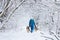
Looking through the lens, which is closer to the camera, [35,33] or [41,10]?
[35,33]

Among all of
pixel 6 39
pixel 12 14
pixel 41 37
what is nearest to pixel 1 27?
pixel 12 14

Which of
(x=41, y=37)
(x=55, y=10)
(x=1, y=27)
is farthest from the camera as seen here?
(x=55, y=10)

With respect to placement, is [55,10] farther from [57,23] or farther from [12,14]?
[12,14]

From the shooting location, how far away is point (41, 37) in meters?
7.43

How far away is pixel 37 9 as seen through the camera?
958cm

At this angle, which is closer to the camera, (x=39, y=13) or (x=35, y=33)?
(x=35, y=33)

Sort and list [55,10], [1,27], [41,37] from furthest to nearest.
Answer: [55,10] < [1,27] < [41,37]

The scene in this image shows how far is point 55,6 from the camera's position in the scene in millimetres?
9555

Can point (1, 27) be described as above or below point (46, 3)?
below

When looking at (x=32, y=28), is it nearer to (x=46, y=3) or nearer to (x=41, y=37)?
(x=41, y=37)

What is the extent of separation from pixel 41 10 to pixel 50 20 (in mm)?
539

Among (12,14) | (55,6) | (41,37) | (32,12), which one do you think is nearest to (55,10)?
(55,6)

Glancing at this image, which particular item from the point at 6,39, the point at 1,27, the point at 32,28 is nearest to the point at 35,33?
the point at 32,28

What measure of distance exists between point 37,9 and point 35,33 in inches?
76.3
